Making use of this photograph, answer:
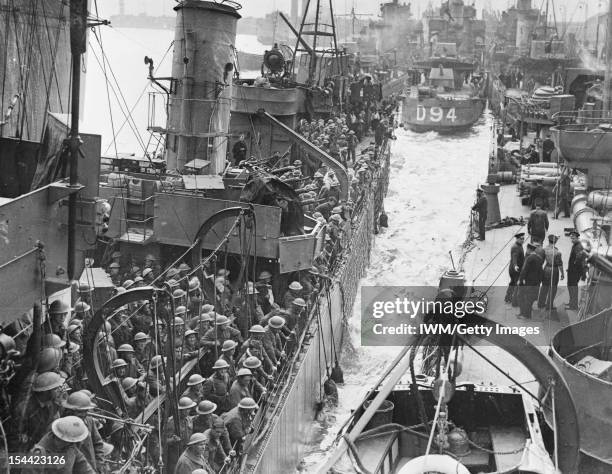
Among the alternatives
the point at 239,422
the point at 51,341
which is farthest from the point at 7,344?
the point at 239,422

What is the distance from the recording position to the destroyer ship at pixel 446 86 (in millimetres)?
45656

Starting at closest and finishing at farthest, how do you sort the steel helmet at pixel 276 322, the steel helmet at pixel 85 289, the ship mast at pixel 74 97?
the ship mast at pixel 74 97, the steel helmet at pixel 85 289, the steel helmet at pixel 276 322

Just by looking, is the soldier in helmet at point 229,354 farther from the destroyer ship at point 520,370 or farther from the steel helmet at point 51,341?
the steel helmet at point 51,341

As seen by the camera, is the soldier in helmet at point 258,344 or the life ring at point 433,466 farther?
the soldier in helmet at point 258,344

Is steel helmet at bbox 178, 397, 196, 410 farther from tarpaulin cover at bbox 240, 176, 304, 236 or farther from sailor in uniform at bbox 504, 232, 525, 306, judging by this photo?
sailor in uniform at bbox 504, 232, 525, 306

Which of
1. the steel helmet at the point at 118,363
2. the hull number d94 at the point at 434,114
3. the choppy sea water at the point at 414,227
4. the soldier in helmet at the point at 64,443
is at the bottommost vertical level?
the choppy sea water at the point at 414,227

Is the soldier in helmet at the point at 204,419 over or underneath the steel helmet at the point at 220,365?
underneath

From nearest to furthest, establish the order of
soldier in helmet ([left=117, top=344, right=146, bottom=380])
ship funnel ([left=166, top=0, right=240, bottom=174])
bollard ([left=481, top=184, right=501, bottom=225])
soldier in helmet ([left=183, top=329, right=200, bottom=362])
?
1. soldier in helmet ([left=117, top=344, right=146, bottom=380])
2. soldier in helmet ([left=183, top=329, right=200, bottom=362])
3. ship funnel ([left=166, top=0, right=240, bottom=174])
4. bollard ([left=481, top=184, right=501, bottom=225])

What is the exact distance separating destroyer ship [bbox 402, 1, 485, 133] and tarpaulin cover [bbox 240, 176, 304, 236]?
34.6 meters

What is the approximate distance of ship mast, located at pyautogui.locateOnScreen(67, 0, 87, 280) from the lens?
7289mm

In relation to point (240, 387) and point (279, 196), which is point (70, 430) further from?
point (279, 196)

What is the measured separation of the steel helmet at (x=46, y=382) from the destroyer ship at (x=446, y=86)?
41.0 meters

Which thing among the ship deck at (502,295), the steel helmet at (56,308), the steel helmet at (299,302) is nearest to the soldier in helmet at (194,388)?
the steel helmet at (56,308)

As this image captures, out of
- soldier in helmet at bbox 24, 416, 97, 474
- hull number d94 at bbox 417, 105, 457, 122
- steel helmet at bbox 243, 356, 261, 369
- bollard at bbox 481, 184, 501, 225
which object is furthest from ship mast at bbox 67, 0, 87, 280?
hull number d94 at bbox 417, 105, 457, 122
